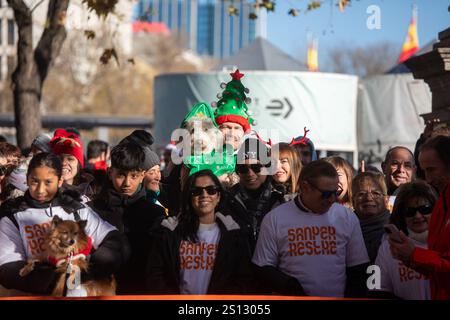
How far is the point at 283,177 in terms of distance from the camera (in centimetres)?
651

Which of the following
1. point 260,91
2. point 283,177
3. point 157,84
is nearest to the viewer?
point 283,177

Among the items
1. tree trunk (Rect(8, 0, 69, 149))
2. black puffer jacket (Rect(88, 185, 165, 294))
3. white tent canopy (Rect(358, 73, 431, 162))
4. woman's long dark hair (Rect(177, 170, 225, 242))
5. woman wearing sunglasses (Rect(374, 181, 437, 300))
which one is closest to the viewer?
woman wearing sunglasses (Rect(374, 181, 437, 300))

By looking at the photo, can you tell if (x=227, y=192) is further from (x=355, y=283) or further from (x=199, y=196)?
(x=355, y=283)

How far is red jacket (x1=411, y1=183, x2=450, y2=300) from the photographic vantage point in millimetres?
4559

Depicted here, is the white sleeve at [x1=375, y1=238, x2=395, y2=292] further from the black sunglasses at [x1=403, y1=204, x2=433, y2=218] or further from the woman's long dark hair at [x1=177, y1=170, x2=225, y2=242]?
the woman's long dark hair at [x1=177, y1=170, x2=225, y2=242]

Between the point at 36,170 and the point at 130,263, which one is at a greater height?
the point at 36,170

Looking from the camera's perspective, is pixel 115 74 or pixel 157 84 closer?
pixel 157 84

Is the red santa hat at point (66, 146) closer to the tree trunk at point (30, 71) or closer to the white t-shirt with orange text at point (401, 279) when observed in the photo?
the white t-shirt with orange text at point (401, 279)

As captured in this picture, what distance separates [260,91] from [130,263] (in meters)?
12.3

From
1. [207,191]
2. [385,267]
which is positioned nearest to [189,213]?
[207,191]

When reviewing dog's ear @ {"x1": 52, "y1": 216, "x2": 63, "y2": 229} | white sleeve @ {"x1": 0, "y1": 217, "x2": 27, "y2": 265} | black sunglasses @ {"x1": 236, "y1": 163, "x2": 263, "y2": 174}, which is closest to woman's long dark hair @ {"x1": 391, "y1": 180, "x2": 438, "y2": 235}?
black sunglasses @ {"x1": 236, "y1": 163, "x2": 263, "y2": 174}

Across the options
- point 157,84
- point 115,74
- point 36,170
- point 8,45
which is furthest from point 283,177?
point 8,45

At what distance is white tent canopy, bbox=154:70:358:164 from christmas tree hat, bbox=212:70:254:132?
962cm

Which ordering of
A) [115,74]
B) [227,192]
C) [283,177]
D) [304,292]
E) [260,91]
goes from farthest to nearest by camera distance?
[115,74] < [260,91] < [283,177] < [227,192] < [304,292]
